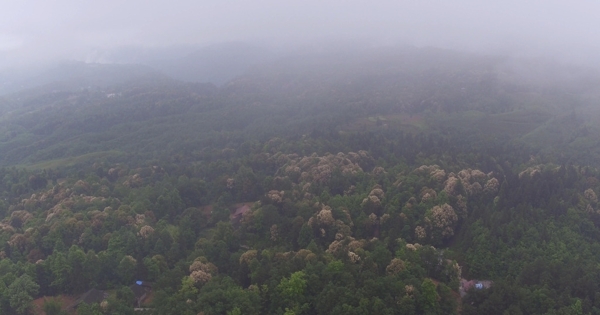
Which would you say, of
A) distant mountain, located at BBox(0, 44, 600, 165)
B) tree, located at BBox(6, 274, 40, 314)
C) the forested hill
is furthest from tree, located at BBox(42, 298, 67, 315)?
distant mountain, located at BBox(0, 44, 600, 165)

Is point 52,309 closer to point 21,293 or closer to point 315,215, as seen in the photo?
point 21,293

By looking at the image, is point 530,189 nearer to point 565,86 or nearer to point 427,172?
point 427,172

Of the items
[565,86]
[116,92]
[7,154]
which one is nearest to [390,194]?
[7,154]

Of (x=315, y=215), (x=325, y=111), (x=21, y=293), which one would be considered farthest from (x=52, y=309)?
(x=325, y=111)

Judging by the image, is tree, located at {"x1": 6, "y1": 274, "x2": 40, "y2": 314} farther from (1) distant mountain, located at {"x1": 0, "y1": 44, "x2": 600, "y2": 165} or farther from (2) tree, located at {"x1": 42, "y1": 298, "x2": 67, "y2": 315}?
(1) distant mountain, located at {"x1": 0, "y1": 44, "x2": 600, "y2": 165}

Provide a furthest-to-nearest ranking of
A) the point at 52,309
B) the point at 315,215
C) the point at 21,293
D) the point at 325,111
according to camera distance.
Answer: the point at 325,111 < the point at 315,215 < the point at 21,293 < the point at 52,309

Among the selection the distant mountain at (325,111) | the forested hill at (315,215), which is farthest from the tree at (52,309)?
the distant mountain at (325,111)
